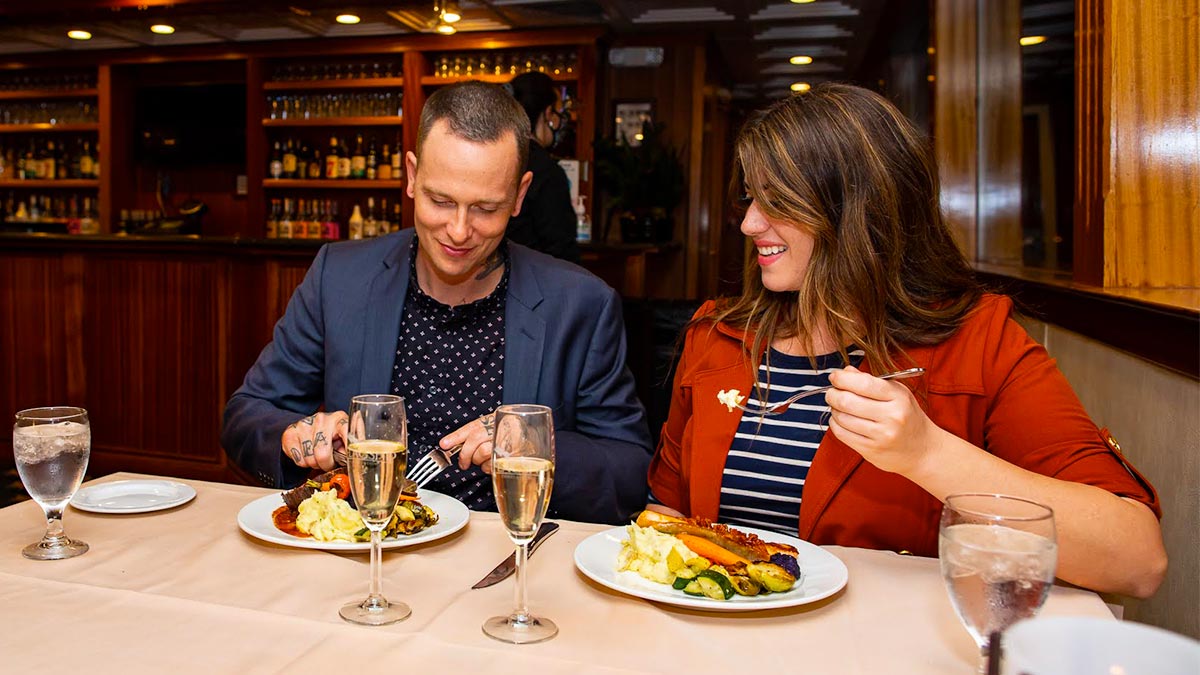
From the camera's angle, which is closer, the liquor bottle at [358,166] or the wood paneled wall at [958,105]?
the wood paneled wall at [958,105]

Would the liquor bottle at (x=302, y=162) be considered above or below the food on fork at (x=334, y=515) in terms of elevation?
above

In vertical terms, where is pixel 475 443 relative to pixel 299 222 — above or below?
below

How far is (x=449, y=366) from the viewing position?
6.37 feet

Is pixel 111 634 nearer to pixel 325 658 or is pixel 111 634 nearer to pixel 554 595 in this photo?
pixel 325 658

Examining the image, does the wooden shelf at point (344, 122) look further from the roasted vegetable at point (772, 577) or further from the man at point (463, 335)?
the roasted vegetable at point (772, 577)

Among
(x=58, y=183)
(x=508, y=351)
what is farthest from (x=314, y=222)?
(x=508, y=351)

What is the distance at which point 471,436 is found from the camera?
1.41 metres

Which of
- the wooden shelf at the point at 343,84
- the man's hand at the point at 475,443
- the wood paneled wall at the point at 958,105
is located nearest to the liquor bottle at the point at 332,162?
the wooden shelf at the point at 343,84

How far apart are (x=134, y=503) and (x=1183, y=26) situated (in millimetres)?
1941

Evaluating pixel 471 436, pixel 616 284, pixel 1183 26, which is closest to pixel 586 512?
pixel 471 436

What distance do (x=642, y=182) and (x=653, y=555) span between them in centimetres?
588

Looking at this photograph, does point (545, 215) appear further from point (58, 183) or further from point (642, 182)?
point (58, 183)

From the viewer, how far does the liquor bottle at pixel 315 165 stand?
24.4 feet

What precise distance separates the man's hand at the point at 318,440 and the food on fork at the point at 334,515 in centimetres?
11
